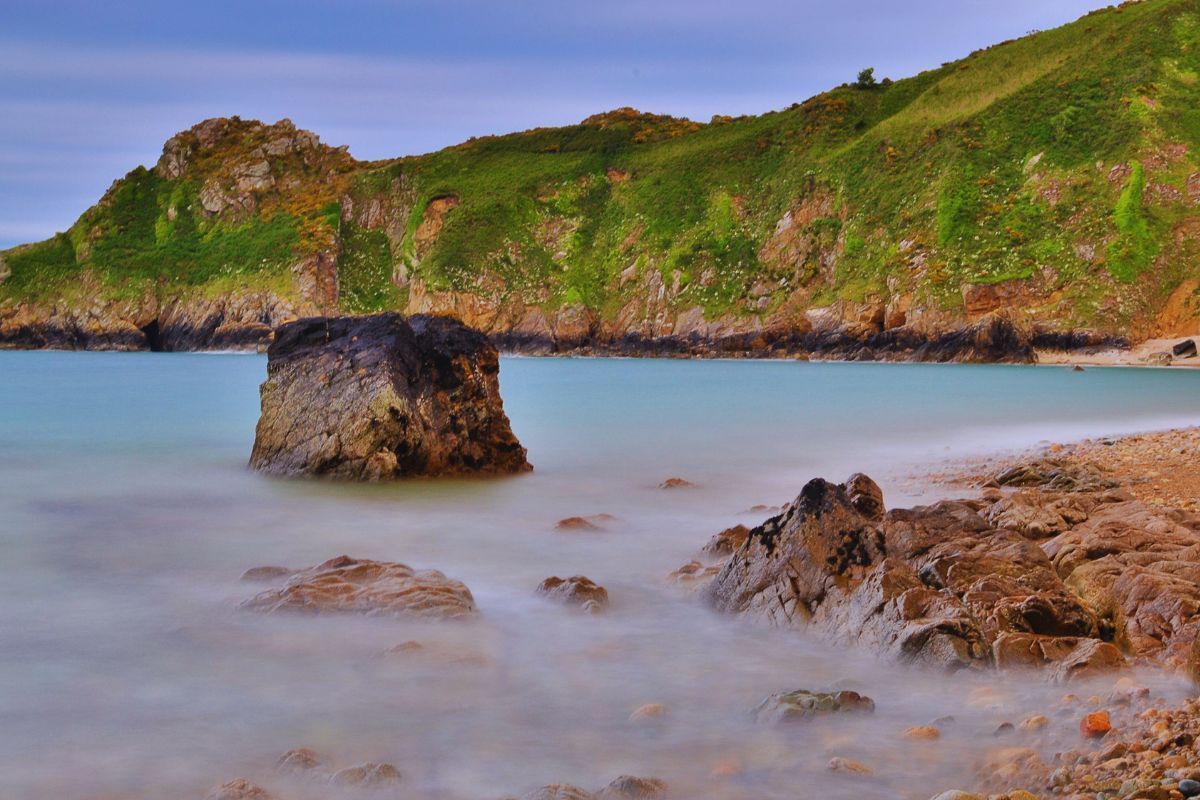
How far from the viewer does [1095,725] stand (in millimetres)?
4562

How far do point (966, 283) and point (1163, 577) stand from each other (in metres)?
60.8

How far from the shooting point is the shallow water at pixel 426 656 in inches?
176

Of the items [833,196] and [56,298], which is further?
[56,298]

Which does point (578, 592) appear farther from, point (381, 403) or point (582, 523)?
point (381, 403)

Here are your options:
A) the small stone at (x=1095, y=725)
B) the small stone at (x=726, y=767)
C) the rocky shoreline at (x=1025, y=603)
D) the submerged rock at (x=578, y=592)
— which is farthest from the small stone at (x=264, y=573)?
the small stone at (x=1095, y=725)

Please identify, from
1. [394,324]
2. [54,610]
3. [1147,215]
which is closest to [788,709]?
[54,610]

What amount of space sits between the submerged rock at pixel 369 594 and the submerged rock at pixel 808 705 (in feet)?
7.79

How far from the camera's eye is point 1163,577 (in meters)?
5.98

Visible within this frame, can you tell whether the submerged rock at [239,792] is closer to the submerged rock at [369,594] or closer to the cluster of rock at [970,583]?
the submerged rock at [369,594]

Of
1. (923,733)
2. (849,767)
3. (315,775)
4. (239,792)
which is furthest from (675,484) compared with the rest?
(239,792)

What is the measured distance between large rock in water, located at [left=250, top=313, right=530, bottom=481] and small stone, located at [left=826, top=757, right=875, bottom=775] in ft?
30.1

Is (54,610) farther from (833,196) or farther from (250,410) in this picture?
(833,196)

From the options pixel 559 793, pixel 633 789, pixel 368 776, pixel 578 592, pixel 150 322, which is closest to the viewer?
pixel 559 793

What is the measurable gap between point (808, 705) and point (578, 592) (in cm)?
238
